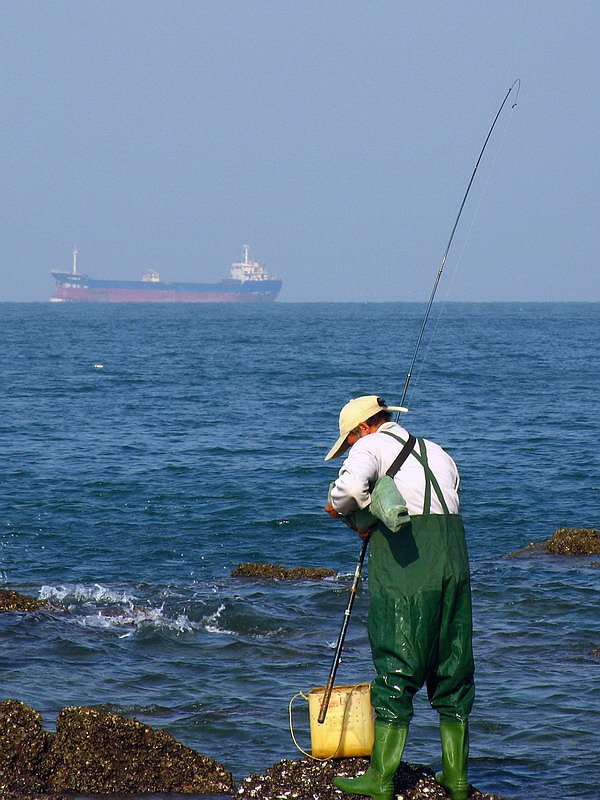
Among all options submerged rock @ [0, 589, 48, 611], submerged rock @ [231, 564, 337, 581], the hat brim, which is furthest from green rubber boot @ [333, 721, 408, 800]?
submerged rock @ [231, 564, 337, 581]

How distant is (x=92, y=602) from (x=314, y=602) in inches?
83.2

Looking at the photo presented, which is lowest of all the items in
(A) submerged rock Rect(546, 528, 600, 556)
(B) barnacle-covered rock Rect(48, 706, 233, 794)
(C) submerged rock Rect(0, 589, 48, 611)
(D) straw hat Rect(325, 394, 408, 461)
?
(C) submerged rock Rect(0, 589, 48, 611)

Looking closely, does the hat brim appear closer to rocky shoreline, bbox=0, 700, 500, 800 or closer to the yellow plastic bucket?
the yellow plastic bucket

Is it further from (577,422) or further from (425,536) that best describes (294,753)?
(577,422)

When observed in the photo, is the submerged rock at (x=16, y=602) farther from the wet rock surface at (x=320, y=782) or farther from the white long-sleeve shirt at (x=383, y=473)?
the white long-sleeve shirt at (x=383, y=473)

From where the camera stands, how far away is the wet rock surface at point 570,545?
12.1 m

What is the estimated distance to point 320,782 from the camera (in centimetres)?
537

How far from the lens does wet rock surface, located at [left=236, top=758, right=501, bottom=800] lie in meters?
5.22

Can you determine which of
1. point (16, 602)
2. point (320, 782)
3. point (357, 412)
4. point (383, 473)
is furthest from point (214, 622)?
point (383, 473)

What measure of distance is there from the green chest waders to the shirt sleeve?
21cm

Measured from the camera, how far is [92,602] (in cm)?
1022

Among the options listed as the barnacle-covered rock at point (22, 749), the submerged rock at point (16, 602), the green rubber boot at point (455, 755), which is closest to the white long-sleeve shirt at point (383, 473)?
the green rubber boot at point (455, 755)

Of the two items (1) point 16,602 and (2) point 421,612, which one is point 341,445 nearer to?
(2) point 421,612

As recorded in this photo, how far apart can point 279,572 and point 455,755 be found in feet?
20.7
